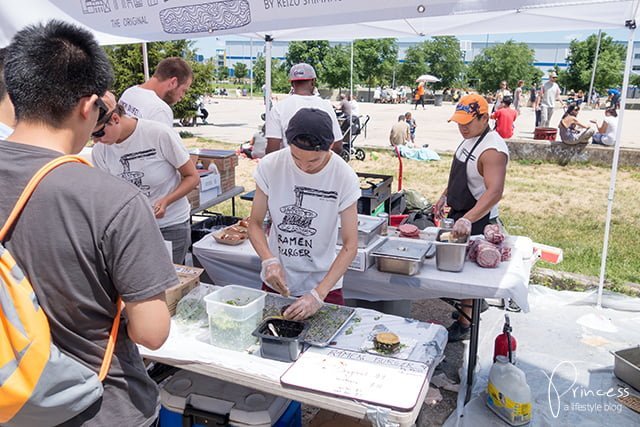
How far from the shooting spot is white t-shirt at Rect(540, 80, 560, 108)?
1352 cm

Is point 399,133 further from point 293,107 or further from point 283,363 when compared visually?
point 283,363

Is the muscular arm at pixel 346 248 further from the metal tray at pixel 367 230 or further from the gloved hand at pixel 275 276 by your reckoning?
the metal tray at pixel 367 230

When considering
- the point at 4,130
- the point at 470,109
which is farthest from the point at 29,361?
the point at 470,109

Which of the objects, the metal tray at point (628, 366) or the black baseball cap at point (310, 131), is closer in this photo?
the black baseball cap at point (310, 131)

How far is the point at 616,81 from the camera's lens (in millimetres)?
32625

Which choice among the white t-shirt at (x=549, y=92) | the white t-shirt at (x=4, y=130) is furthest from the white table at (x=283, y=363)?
the white t-shirt at (x=549, y=92)

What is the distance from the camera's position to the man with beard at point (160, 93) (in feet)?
11.9

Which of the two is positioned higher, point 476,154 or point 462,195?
point 476,154

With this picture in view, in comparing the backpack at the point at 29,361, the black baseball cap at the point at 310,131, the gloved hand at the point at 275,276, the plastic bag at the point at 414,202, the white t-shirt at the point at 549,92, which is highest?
the white t-shirt at the point at 549,92

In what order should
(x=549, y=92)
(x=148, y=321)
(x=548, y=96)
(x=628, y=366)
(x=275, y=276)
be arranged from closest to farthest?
(x=148, y=321) → (x=275, y=276) → (x=628, y=366) → (x=549, y=92) → (x=548, y=96)

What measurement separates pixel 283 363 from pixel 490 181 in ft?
6.24

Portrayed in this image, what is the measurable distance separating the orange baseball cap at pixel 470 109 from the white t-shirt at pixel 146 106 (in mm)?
2044

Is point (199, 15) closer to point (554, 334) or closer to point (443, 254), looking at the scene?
point (443, 254)

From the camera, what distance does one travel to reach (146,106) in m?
3.62
